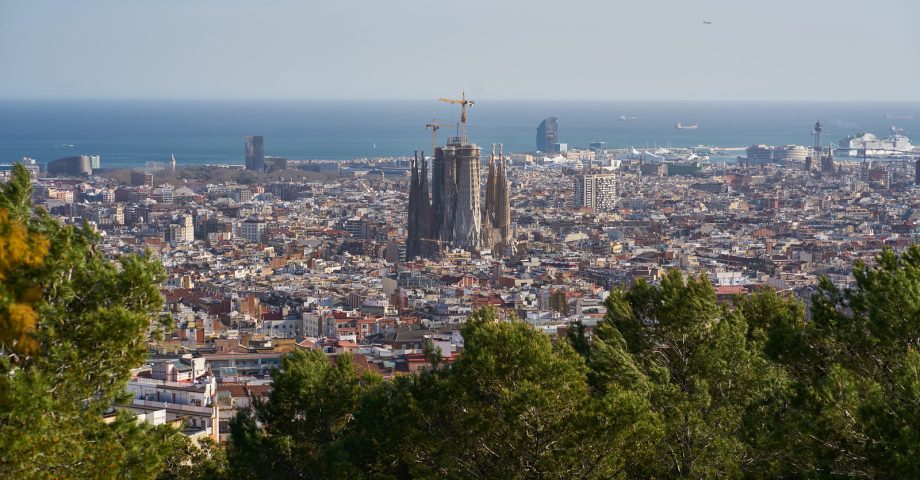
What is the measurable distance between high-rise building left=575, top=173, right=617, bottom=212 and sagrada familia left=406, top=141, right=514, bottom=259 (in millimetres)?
40726

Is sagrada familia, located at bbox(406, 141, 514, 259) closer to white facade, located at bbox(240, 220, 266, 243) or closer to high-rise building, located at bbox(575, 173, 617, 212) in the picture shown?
white facade, located at bbox(240, 220, 266, 243)

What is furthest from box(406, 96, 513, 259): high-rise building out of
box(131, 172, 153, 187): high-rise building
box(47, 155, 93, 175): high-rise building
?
box(47, 155, 93, 175): high-rise building

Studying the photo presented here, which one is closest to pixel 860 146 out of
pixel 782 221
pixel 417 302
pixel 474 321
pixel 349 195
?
pixel 349 195

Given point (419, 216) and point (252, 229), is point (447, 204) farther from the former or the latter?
point (252, 229)

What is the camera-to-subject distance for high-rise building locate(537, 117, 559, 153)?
18500cm

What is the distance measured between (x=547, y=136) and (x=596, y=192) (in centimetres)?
7332

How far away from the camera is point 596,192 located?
113 meters

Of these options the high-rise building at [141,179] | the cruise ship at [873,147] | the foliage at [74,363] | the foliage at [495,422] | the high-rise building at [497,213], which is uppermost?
the foliage at [74,363]

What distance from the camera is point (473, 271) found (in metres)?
62.4

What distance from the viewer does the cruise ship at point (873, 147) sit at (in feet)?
577

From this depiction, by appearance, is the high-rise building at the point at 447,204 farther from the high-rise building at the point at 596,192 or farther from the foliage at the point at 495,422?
the foliage at the point at 495,422

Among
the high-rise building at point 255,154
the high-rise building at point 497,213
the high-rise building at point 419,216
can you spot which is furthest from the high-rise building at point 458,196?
the high-rise building at point 255,154

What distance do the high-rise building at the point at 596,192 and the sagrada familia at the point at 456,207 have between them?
40726mm

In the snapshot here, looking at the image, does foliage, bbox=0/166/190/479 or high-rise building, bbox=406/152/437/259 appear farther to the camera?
high-rise building, bbox=406/152/437/259
